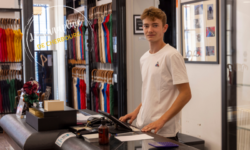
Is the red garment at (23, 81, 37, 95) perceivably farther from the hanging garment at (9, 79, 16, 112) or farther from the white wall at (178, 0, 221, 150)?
the hanging garment at (9, 79, 16, 112)

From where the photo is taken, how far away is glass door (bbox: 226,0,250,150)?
11.2 ft

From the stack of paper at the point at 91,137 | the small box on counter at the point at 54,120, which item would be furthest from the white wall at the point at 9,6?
the stack of paper at the point at 91,137

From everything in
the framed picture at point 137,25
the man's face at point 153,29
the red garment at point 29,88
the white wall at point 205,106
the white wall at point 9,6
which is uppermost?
the white wall at point 9,6

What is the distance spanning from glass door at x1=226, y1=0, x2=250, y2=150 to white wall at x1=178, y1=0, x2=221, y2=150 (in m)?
0.22

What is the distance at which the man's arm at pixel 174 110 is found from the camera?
6.98 feet

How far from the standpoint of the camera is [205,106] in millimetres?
4105

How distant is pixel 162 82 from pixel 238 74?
162cm

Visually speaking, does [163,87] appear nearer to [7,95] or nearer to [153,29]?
[153,29]

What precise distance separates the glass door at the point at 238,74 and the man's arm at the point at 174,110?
60.7 inches

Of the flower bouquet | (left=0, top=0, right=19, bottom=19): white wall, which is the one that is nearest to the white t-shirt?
the flower bouquet

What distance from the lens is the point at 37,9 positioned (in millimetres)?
5008

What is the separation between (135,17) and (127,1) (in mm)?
296

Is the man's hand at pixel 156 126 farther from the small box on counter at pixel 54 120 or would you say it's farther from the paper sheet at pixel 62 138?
the small box on counter at pixel 54 120

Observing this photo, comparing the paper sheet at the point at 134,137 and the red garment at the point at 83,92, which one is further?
the red garment at the point at 83,92
